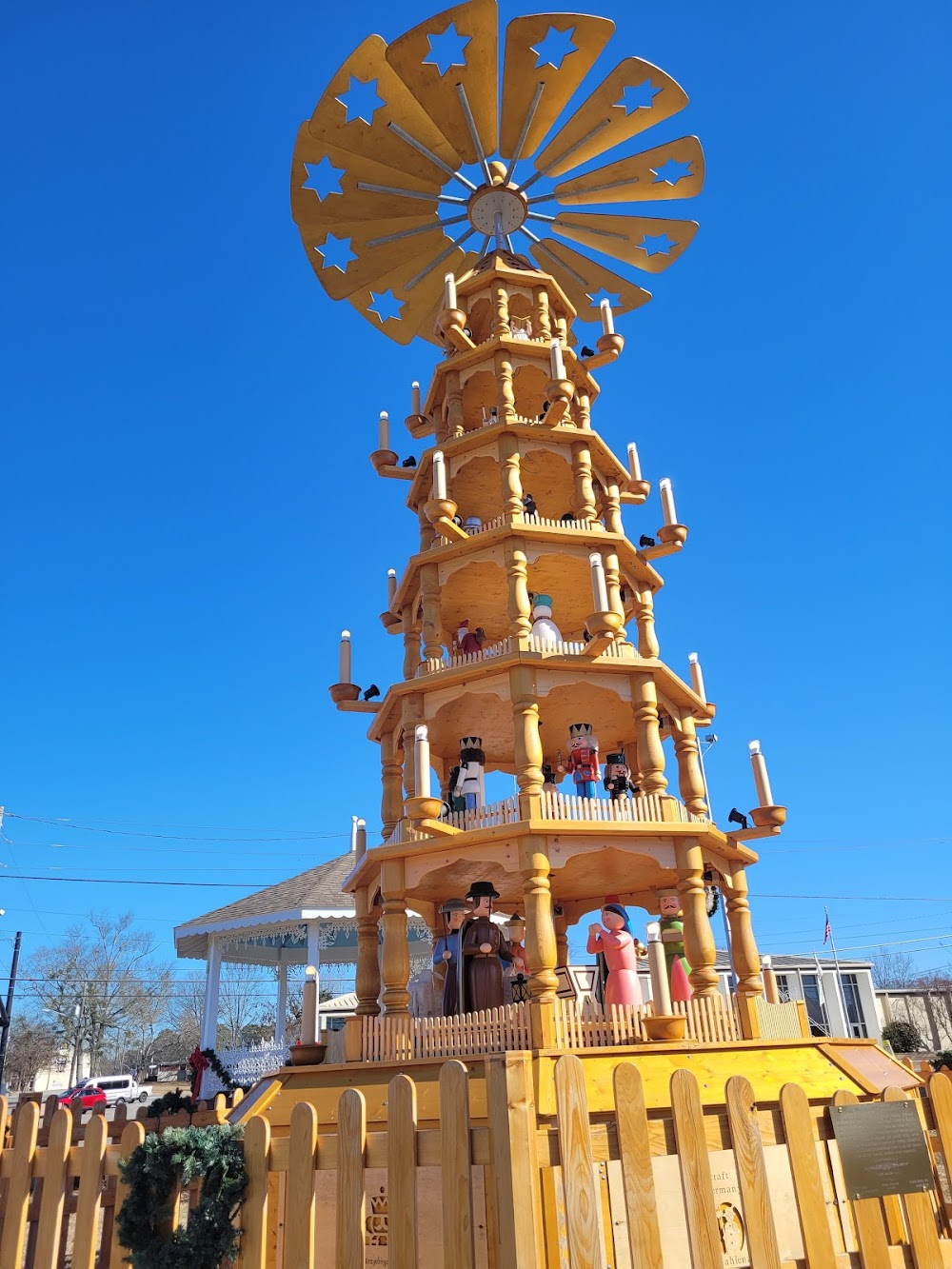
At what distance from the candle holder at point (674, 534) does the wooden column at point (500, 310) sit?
4.23 meters

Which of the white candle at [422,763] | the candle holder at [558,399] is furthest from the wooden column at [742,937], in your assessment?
the candle holder at [558,399]

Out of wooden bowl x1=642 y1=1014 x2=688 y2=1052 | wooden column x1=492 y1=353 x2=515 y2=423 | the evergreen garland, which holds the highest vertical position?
wooden column x1=492 y1=353 x2=515 y2=423

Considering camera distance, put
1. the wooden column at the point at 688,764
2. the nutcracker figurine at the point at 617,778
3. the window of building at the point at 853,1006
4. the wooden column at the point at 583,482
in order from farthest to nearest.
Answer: the window of building at the point at 853,1006, the wooden column at the point at 583,482, the nutcracker figurine at the point at 617,778, the wooden column at the point at 688,764

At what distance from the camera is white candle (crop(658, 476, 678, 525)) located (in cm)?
1466

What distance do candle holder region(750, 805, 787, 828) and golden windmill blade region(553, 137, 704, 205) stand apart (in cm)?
1102

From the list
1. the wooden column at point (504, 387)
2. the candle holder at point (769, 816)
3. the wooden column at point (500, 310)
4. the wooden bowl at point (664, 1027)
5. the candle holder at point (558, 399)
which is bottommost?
the wooden bowl at point (664, 1027)

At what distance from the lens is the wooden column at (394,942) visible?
1077 cm

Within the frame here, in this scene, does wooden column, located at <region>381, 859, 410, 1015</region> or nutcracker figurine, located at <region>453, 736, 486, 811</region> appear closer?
wooden column, located at <region>381, 859, 410, 1015</region>

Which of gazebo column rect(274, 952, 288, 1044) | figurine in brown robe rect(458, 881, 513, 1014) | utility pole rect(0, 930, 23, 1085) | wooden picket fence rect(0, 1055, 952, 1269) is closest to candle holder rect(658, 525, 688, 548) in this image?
figurine in brown robe rect(458, 881, 513, 1014)

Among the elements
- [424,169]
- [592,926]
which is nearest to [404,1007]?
[592,926]

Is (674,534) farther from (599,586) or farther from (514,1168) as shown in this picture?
(514,1168)

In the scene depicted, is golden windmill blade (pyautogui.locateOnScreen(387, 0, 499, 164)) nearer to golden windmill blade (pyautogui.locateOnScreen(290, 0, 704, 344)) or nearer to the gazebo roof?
golden windmill blade (pyautogui.locateOnScreen(290, 0, 704, 344))

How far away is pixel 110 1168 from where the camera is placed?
16.6ft

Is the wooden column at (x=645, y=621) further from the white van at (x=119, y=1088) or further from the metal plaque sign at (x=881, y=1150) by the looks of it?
the white van at (x=119, y=1088)
